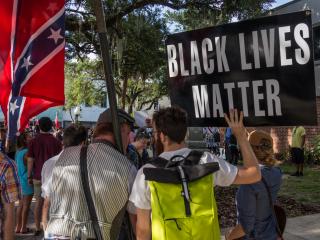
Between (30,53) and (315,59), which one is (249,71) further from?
(315,59)

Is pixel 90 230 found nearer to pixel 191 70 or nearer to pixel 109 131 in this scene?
pixel 109 131

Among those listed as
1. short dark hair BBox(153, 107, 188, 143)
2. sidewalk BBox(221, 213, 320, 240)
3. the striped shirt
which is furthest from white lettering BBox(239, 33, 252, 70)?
sidewalk BBox(221, 213, 320, 240)

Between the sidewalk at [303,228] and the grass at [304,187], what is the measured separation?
5.02 feet

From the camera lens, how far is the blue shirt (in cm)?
342

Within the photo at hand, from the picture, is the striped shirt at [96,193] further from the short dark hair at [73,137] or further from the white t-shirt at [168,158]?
the short dark hair at [73,137]

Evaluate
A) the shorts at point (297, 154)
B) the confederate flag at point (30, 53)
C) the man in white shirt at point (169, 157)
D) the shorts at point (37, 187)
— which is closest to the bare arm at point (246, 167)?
the man in white shirt at point (169, 157)

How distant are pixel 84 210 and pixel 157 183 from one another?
60cm

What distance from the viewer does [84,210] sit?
2949 millimetres

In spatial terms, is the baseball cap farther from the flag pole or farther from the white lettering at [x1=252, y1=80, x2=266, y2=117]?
the white lettering at [x1=252, y1=80, x2=266, y2=117]

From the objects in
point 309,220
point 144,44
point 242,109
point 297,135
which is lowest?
point 309,220

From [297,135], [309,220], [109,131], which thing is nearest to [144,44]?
[297,135]

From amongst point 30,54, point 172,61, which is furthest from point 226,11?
point 30,54

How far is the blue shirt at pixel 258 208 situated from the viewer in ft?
11.2

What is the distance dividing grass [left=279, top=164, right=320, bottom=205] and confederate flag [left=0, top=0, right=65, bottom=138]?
276 inches
